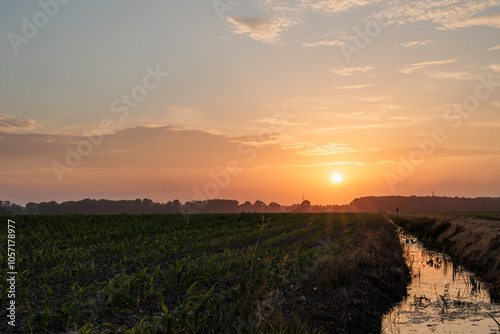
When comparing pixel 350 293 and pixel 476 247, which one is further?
pixel 476 247

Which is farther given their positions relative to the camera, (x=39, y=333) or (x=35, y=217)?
(x=35, y=217)

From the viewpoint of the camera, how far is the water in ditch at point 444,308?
34.5ft

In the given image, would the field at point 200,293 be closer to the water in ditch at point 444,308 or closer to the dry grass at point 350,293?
the dry grass at point 350,293

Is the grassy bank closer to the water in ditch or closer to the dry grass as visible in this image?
the water in ditch

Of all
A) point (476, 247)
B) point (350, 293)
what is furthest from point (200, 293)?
point (476, 247)

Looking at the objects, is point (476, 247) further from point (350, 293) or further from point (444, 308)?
point (350, 293)

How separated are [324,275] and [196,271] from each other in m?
Result: 3.85

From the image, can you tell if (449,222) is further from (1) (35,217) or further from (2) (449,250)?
(1) (35,217)

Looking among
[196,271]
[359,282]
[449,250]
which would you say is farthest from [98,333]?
[449,250]

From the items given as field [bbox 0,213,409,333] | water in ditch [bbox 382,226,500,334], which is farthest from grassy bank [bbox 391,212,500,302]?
field [bbox 0,213,409,333]

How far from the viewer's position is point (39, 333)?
8258mm

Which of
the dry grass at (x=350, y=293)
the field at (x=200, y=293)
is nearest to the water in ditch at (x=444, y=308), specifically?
the dry grass at (x=350, y=293)

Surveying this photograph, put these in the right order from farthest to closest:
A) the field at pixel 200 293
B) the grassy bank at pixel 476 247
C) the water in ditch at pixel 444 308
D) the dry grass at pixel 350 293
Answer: the grassy bank at pixel 476 247, the water in ditch at pixel 444 308, the dry grass at pixel 350 293, the field at pixel 200 293

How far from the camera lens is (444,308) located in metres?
12.1
